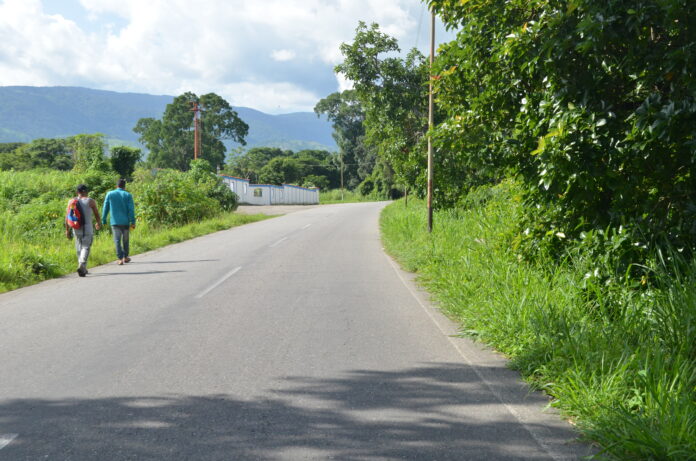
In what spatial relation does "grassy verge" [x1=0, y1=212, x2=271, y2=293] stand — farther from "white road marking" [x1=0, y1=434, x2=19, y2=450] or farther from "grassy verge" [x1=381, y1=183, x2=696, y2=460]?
"grassy verge" [x1=381, y1=183, x2=696, y2=460]

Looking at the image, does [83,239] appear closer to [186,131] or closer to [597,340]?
[597,340]

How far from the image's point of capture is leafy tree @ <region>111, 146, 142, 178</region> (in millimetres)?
49250

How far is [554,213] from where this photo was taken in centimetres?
644

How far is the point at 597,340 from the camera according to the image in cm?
434

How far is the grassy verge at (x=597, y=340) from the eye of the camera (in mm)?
3082

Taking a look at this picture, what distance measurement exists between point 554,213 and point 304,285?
4.27m

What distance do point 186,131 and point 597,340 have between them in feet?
281

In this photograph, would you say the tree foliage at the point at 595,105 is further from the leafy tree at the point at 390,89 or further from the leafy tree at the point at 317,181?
the leafy tree at the point at 317,181

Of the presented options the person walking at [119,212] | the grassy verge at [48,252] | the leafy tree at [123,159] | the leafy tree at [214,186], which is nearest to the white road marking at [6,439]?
the grassy verge at [48,252]

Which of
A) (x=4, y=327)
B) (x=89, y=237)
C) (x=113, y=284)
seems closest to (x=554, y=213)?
(x=4, y=327)

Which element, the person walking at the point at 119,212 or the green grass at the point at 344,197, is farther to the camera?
the green grass at the point at 344,197

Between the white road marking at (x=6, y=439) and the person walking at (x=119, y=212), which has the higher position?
the person walking at (x=119, y=212)

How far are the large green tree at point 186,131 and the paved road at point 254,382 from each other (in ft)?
252

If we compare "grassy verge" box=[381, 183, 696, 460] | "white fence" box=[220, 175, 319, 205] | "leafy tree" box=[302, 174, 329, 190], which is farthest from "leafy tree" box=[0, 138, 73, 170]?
"grassy verge" box=[381, 183, 696, 460]
